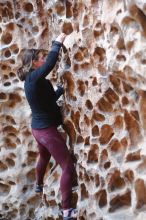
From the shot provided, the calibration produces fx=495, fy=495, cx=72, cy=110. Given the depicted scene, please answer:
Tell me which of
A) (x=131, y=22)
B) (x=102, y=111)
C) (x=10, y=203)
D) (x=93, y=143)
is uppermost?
(x=131, y=22)

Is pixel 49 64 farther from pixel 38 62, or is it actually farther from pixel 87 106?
pixel 87 106

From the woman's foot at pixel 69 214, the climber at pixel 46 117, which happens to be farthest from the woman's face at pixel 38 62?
the woman's foot at pixel 69 214

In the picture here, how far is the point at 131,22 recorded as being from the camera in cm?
270

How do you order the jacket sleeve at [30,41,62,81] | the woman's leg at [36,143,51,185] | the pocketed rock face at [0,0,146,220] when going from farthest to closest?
the woman's leg at [36,143,51,185] < the jacket sleeve at [30,41,62,81] < the pocketed rock face at [0,0,146,220]

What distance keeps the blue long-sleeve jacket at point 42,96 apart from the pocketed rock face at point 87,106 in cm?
19

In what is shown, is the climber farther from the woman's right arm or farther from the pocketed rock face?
the pocketed rock face

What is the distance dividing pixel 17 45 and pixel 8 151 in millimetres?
857

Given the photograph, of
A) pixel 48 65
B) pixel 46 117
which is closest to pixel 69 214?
pixel 46 117

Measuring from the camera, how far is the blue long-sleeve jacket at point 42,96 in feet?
10.0

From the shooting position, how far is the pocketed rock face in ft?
9.21

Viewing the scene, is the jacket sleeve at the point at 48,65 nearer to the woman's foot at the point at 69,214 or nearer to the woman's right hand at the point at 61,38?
the woman's right hand at the point at 61,38

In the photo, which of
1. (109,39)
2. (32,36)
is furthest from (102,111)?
(32,36)

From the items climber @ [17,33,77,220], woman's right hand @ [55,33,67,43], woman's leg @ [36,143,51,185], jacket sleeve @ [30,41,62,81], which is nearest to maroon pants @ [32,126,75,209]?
climber @ [17,33,77,220]

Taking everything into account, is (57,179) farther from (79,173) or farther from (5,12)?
(5,12)
